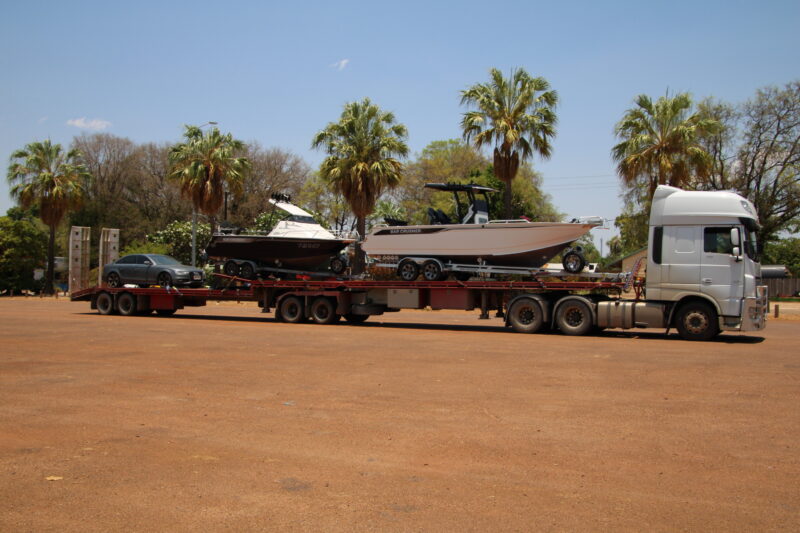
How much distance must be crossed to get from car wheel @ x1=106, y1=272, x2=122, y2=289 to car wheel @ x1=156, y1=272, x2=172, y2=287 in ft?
5.96

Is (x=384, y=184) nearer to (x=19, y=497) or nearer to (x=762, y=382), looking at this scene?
(x=762, y=382)

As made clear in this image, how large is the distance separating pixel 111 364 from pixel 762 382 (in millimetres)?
10102

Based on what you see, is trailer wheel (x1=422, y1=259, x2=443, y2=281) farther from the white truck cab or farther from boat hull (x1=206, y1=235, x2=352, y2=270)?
the white truck cab

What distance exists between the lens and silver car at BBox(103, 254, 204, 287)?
23.9 meters

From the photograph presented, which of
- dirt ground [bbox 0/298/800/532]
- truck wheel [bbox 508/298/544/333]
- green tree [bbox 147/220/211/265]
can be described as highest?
Result: green tree [bbox 147/220/211/265]

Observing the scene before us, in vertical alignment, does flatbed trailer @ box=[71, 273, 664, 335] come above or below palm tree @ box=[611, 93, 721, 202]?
below

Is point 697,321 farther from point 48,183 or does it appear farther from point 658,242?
point 48,183

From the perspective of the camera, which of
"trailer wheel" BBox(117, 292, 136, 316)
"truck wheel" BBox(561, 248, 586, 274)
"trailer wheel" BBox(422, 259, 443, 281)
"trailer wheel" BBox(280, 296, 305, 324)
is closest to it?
"truck wheel" BBox(561, 248, 586, 274)

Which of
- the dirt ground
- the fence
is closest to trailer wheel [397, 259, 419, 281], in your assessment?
the dirt ground

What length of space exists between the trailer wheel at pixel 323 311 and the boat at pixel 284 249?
4.82 feet

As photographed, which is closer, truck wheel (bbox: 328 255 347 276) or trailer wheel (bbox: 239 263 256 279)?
truck wheel (bbox: 328 255 347 276)

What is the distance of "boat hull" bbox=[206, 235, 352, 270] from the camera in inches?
885

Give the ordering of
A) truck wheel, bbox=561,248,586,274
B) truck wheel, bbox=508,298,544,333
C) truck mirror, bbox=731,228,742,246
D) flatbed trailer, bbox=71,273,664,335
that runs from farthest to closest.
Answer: truck wheel, bbox=508,298,544,333 < truck wheel, bbox=561,248,586,274 < flatbed trailer, bbox=71,273,664,335 < truck mirror, bbox=731,228,742,246

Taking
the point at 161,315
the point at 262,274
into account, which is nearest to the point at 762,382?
the point at 262,274
